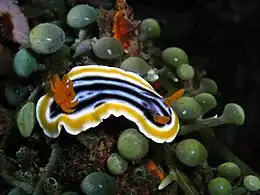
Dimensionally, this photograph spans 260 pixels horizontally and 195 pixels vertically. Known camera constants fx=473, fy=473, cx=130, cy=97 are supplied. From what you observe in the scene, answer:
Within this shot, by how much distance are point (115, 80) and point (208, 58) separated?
50.4 inches

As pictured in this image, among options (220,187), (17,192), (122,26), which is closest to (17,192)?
(17,192)

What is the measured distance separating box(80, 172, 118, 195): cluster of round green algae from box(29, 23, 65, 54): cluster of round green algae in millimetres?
505

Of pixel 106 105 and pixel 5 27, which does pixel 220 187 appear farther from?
pixel 5 27

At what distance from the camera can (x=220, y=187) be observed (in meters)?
1.71

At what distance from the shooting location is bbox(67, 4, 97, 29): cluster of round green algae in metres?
1.89

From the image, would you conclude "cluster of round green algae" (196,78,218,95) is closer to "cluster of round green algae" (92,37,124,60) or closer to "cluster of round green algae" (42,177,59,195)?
"cluster of round green algae" (92,37,124,60)

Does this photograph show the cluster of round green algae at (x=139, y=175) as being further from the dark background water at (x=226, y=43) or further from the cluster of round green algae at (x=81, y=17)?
the dark background water at (x=226, y=43)

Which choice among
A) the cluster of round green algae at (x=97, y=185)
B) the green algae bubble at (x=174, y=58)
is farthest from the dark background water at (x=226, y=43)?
the cluster of round green algae at (x=97, y=185)

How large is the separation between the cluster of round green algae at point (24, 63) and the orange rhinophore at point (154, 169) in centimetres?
56

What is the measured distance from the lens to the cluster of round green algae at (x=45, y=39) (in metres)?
1.72

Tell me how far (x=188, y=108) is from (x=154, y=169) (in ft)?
0.85

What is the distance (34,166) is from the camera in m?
1.71

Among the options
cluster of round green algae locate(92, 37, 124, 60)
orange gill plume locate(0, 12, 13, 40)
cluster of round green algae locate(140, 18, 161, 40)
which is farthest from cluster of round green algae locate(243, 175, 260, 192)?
orange gill plume locate(0, 12, 13, 40)

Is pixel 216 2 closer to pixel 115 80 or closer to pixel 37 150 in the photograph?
pixel 115 80
